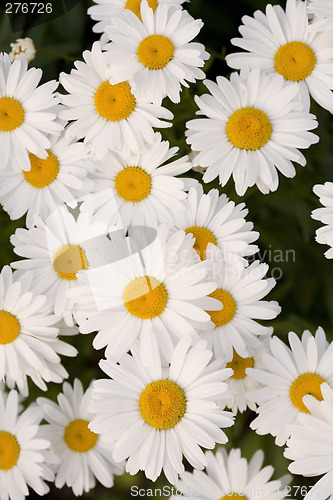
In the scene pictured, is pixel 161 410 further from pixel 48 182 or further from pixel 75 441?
pixel 48 182

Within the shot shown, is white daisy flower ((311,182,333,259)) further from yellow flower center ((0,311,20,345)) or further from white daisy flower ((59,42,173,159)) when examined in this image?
yellow flower center ((0,311,20,345))

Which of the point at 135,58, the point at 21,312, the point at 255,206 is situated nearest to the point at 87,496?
the point at 21,312

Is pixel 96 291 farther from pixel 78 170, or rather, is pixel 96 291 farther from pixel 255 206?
→ pixel 255 206

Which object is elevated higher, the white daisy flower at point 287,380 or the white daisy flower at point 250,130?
Result: the white daisy flower at point 250,130

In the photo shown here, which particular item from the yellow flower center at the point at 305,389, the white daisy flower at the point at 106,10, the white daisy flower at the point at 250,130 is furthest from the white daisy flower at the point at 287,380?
the white daisy flower at the point at 106,10

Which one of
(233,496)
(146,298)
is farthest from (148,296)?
(233,496)

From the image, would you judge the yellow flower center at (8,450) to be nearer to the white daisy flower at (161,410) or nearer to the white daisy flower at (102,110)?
the white daisy flower at (161,410)
